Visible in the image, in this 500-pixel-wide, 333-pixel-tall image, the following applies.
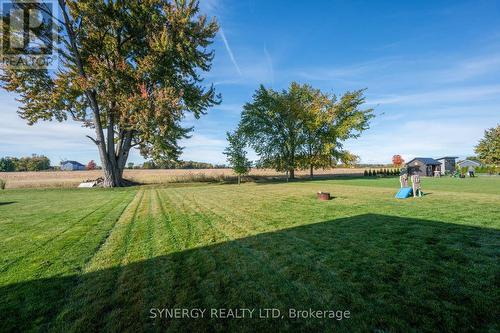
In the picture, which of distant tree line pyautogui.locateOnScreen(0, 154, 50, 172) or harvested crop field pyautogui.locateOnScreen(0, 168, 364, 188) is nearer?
harvested crop field pyautogui.locateOnScreen(0, 168, 364, 188)

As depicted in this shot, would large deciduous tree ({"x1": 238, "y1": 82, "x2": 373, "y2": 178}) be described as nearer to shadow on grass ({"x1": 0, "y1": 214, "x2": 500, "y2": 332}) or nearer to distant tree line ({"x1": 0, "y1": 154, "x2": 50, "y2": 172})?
shadow on grass ({"x1": 0, "y1": 214, "x2": 500, "y2": 332})

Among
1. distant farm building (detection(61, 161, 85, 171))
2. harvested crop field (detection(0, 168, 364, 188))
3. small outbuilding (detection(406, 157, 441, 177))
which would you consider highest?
distant farm building (detection(61, 161, 85, 171))

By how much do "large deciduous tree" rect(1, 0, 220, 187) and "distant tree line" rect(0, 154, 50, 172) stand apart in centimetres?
7982

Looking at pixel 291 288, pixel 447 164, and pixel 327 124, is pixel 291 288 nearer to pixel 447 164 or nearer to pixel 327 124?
pixel 327 124

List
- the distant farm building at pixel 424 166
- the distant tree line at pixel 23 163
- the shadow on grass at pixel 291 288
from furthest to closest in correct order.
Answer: the distant tree line at pixel 23 163 → the distant farm building at pixel 424 166 → the shadow on grass at pixel 291 288

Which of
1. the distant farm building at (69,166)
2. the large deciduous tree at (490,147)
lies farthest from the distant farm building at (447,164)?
the distant farm building at (69,166)

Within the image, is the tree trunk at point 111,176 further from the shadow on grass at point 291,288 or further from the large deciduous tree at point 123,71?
the shadow on grass at point 291,288

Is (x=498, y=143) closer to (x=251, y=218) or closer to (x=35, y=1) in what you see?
(x=251, y=218)

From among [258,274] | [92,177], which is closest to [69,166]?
[92,177]

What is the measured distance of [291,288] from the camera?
11.3ft

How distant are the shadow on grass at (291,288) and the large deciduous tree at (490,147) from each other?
188 feet

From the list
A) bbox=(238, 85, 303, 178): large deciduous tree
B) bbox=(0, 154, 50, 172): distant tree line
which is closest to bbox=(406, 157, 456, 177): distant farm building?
bbox=(238, 85, 303, 178): large deciduous tree

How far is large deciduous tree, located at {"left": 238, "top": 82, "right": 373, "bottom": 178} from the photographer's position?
35094mm

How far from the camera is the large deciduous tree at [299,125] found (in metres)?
35.1
